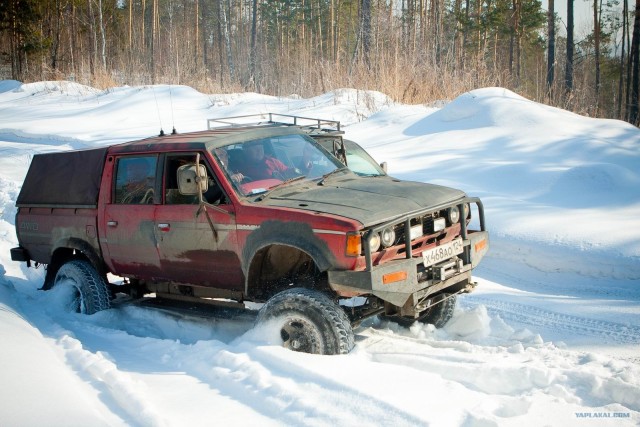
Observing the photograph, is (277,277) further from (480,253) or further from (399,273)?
(480,253)

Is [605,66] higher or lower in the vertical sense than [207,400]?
higher

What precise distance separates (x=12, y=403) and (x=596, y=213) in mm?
7740

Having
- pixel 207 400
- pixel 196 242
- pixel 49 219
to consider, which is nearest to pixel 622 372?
pixel 207 400

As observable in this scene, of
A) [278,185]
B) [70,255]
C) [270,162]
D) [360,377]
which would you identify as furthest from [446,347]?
[70,255]

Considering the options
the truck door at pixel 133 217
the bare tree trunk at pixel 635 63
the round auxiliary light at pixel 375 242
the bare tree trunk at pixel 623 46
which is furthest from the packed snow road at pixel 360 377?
the bare tree trunk at pixel 623 46

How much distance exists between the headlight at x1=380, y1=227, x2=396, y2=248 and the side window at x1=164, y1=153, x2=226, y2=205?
1467 millimetres

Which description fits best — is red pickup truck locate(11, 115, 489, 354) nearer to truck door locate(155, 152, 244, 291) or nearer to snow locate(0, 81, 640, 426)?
truck door locate(155, 152, 244, 291)

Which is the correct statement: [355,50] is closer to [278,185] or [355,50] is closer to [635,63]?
[635,63]

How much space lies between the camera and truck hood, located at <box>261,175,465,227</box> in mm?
4273

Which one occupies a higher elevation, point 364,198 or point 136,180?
point 136,180

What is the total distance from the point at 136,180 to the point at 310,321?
2415 millimetres

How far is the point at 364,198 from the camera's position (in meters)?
4.57

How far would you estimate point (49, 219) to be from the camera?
20.6ft

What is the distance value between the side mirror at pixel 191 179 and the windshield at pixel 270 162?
0.26 meters
